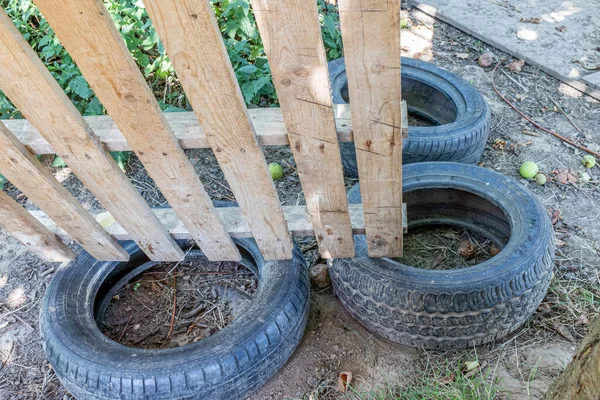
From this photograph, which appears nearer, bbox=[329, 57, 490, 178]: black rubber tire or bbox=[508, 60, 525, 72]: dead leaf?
bbox=[329, 57, 490, 178]: black rubber tire

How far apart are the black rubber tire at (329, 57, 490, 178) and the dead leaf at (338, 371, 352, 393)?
143 cm

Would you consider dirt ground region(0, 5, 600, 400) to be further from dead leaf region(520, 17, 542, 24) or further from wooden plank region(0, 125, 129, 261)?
dead leaf region(520, 17, 542, 24)

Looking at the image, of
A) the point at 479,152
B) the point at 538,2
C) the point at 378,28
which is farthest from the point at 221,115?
the point at 538,2

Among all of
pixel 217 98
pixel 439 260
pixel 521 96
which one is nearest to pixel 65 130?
pixel 217 98

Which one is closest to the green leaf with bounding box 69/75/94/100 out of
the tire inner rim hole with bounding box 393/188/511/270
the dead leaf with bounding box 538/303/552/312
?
→ the tire inner rim hole with bounding box 393/188/511/270

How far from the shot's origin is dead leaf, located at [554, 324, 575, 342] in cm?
246

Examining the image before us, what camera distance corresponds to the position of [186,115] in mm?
1935

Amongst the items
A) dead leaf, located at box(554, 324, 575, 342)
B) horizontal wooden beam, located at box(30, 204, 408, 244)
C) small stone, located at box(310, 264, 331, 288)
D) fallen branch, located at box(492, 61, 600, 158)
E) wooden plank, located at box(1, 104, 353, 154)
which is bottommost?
fallen branch, located at box(492, 61, 600, 158)

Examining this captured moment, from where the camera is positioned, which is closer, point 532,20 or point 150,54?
point 150,54

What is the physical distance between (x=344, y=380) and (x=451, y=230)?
1232mm

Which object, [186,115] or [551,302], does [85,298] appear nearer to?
[186,115]

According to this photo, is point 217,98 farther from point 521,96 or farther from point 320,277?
point 521,96

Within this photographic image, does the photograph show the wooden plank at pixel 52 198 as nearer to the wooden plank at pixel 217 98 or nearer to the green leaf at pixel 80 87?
the wooden plank at pixel 217 98

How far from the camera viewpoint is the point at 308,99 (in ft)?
5.41
